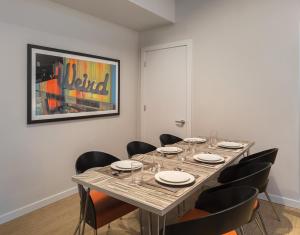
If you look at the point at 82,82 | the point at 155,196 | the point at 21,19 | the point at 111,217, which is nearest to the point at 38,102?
the point at 82,82

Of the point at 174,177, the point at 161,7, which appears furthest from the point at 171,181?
the point at 161,7

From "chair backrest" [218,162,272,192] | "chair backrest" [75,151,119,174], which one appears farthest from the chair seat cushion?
"chair backrest" [75,151,119,174]

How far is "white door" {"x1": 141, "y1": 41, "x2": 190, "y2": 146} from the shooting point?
357 centimetres

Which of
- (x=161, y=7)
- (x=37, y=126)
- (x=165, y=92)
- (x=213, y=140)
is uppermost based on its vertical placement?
(x=161, y=7)

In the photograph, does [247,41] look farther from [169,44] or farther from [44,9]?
[44,9]

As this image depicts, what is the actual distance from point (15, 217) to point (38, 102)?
127 centimetres

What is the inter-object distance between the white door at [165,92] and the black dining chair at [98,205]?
162 centimetres

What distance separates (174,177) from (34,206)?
1975mm

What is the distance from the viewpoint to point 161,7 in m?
3.33

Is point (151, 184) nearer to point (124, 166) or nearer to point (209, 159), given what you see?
point (124, 166)

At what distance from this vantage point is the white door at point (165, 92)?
11.7ft

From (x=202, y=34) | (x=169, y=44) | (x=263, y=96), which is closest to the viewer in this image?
(x=263, y=96)

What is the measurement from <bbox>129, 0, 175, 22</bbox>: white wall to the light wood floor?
8.56 feet

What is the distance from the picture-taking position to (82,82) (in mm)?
3105
